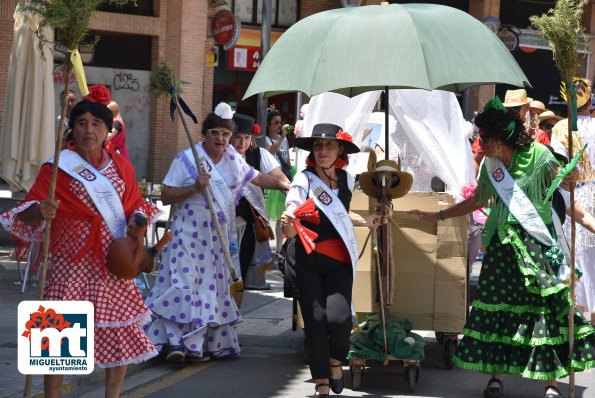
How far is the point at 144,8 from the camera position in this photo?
2623 cm

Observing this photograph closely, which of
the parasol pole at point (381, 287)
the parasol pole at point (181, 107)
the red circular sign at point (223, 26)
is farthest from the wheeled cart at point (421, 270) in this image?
the red circular sign at point (223, 26)

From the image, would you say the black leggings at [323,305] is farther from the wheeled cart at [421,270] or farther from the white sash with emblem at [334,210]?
the wheeled cart at [421,270]

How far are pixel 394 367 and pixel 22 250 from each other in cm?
317

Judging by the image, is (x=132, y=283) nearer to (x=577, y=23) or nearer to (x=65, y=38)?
(x=65, y=38)

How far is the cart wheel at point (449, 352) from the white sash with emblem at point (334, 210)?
1.43m

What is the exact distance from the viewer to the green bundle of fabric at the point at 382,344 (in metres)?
7.80

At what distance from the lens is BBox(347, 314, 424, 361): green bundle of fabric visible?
7.80 metres

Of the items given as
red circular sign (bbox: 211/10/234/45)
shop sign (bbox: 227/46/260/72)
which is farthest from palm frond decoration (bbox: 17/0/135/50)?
shop sign (bbox: 227/46/260/72)

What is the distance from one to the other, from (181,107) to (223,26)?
18.1m

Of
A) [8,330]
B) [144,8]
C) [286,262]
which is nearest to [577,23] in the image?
[286,262]

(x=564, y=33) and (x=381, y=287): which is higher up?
(x=564, y=33)

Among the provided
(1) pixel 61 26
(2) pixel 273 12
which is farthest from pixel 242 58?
(1) pixel 61 26

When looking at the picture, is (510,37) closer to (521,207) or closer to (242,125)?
(242,125)

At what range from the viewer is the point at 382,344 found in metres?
7.85
